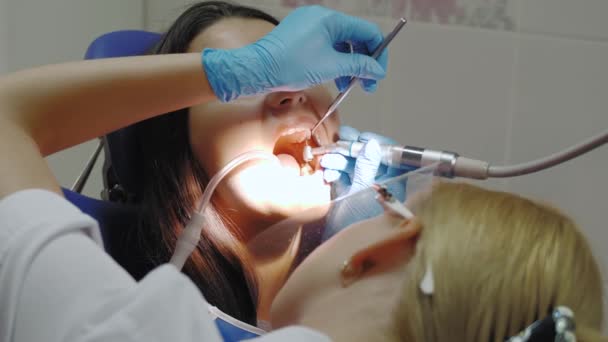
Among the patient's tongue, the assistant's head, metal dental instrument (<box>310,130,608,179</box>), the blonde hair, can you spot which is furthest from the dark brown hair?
the blonde hair

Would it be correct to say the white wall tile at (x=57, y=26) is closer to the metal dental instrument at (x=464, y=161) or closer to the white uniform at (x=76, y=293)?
the metal dental instrument at (x=464, y=161)

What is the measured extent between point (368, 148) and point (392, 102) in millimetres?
504

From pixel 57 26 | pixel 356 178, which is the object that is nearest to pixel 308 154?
pixel 356 178

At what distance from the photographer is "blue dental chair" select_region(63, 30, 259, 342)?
1.44m

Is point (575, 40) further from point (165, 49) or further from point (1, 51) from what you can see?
point (1, 51)

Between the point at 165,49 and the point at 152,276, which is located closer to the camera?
the point at 152,276

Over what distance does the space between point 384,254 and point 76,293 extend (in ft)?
1.19

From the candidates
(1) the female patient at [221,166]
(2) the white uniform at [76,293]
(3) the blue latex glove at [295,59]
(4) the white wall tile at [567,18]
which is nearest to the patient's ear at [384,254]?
(2) the white uniform at [76,293]

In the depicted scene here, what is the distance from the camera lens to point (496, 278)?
2.48 ft

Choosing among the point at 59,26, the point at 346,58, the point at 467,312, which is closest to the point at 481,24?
the point at 346,58

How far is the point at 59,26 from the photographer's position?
181 cm

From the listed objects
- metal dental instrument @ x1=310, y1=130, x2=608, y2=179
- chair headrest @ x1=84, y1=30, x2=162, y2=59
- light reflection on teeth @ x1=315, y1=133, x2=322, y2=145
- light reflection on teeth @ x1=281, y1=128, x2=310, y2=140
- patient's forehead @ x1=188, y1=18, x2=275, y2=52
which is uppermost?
patient's forehead @ x1=188, y1=18, x2=275, y2=52

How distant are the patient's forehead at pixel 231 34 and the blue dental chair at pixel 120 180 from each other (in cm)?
18

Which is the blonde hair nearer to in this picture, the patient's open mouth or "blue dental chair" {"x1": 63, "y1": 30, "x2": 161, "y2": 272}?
the patient's open mouth
